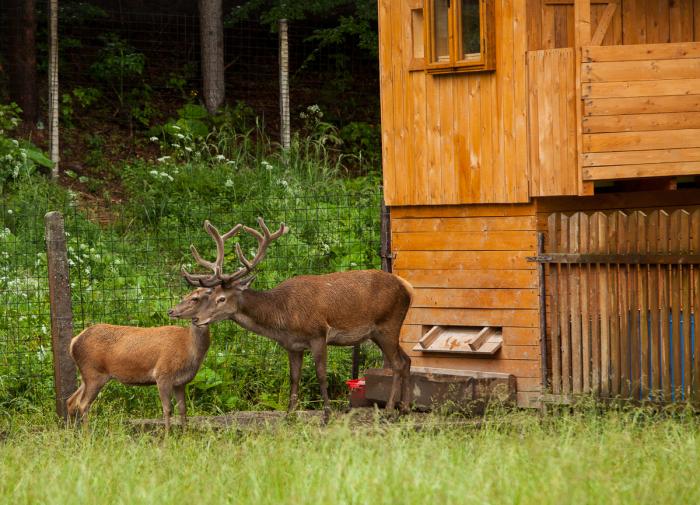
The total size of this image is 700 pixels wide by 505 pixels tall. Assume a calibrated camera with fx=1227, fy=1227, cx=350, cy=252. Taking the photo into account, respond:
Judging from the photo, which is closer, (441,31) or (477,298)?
(477,298)

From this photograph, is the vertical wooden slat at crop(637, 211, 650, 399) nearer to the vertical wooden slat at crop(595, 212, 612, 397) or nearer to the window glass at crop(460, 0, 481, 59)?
the vertical wooden slat at crop(595, 212, 612, 397)

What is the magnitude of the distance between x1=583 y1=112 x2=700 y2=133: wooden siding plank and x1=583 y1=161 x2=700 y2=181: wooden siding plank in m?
0.35

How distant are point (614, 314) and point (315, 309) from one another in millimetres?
2744

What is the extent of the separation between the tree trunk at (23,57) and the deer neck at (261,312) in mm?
11535

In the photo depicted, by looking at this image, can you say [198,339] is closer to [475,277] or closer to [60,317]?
[60,317]

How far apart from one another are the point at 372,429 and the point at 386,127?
4.12 metres

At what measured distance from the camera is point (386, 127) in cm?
1288

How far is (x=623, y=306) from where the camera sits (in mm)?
11211

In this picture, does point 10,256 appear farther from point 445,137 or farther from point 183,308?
point 445,137

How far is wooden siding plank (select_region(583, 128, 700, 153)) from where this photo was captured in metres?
11.6

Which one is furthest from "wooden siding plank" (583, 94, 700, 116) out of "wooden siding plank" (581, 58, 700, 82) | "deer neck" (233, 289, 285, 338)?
"deer neck" (233, 289, 285, 338)

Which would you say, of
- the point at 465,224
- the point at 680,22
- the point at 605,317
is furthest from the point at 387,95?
the point at 680,22

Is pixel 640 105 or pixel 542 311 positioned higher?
pixel 640 105

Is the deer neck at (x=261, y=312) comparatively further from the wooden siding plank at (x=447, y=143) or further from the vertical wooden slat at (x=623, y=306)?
the vertical wooden slat at (x=623, y=306)
